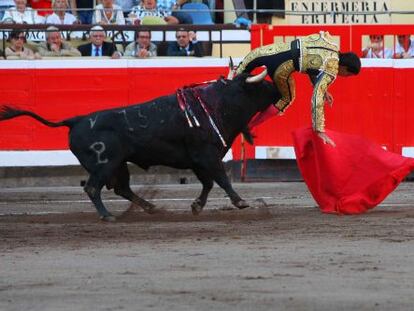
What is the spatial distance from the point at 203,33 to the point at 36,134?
2.25 metres

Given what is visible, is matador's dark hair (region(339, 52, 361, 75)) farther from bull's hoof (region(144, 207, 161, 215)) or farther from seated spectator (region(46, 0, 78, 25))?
seated spectator (region(46, 0, 78, 25))

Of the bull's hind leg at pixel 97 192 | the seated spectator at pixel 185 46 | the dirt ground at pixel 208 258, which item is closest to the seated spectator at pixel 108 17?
the seated spectator at pixel 185 46

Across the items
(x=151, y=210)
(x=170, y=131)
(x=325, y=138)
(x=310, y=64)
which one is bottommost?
(x=151, y=210)

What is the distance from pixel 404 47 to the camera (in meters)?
14.9

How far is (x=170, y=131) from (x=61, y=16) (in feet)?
16.6

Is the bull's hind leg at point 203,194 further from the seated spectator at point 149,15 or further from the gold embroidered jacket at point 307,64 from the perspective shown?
the seated spectator at point 149,15

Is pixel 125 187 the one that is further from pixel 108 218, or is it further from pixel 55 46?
pixel 55 46

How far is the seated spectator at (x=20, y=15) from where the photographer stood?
15.2 m

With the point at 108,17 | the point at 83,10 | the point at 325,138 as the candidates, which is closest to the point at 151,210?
the point at 325,138

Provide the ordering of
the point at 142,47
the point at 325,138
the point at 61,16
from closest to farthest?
1. the point at 325,138
2. the point at 142,47
3. the point at 61,16

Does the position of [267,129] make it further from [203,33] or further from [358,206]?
[358,206]

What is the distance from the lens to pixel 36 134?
49.0 ft

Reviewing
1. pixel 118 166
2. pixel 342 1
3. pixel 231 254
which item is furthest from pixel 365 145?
pixel 342 1

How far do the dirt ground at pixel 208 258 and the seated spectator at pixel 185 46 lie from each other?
286 centimetres
